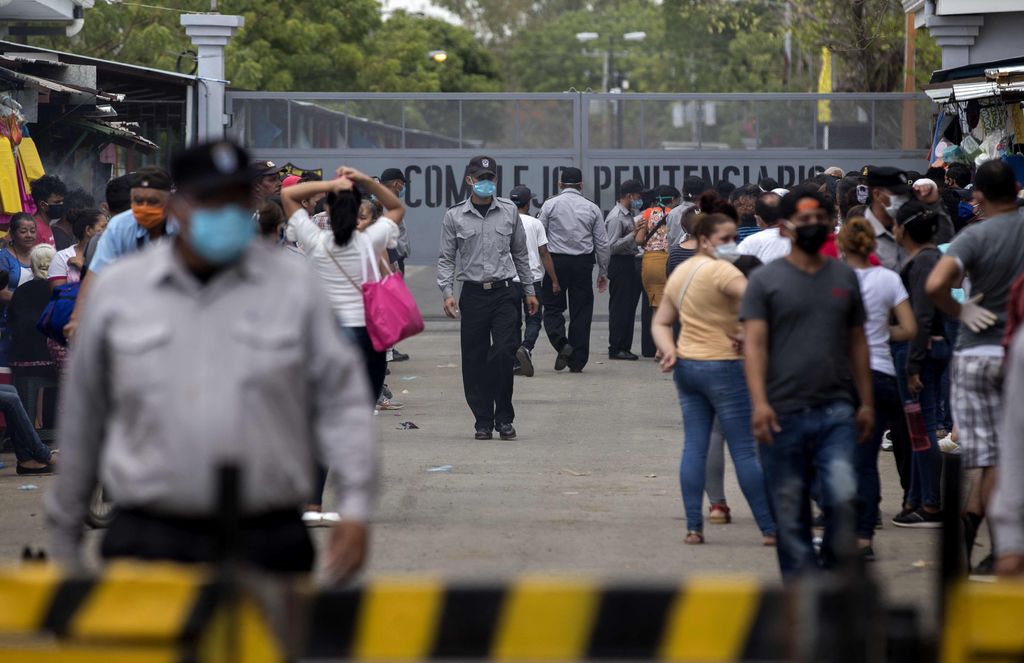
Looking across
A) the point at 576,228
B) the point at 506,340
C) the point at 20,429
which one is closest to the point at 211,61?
the point at 576,228

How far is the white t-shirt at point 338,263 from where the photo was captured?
9.18 metres

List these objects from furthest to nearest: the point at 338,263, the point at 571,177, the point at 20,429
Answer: the point at 571,177 < the point at 20,429 < the point at 338,263

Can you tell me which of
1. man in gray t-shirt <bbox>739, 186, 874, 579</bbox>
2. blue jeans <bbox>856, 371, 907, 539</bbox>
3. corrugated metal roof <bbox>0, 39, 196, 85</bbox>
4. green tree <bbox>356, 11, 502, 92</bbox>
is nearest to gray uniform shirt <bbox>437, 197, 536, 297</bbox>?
corrugated metal roof <bbox>0, 39, 196, 85</bbox>

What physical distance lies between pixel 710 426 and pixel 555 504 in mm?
1627

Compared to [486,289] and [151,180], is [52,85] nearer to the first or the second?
[486,289]

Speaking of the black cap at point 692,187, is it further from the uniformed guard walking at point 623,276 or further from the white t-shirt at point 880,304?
the white t-shirt at point 880,304

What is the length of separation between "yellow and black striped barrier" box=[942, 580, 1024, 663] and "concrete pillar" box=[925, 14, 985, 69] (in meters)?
17.1

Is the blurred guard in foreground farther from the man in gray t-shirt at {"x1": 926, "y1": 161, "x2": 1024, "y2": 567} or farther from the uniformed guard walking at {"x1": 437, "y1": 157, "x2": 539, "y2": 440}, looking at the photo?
the uniformed guard walking at {"x1": 437, "y1": 157, "x2": 539, "y2": 440}

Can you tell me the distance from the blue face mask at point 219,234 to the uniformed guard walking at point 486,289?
8.45m

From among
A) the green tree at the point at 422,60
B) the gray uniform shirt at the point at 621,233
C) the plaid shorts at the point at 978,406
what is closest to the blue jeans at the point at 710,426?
the plaid shorts at the point at 978,406

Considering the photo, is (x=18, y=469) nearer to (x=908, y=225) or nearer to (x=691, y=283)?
(x=691, y=283)

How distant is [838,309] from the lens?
6.94 metres

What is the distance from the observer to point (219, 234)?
3.90m

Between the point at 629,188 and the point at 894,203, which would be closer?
the point at 894,203
